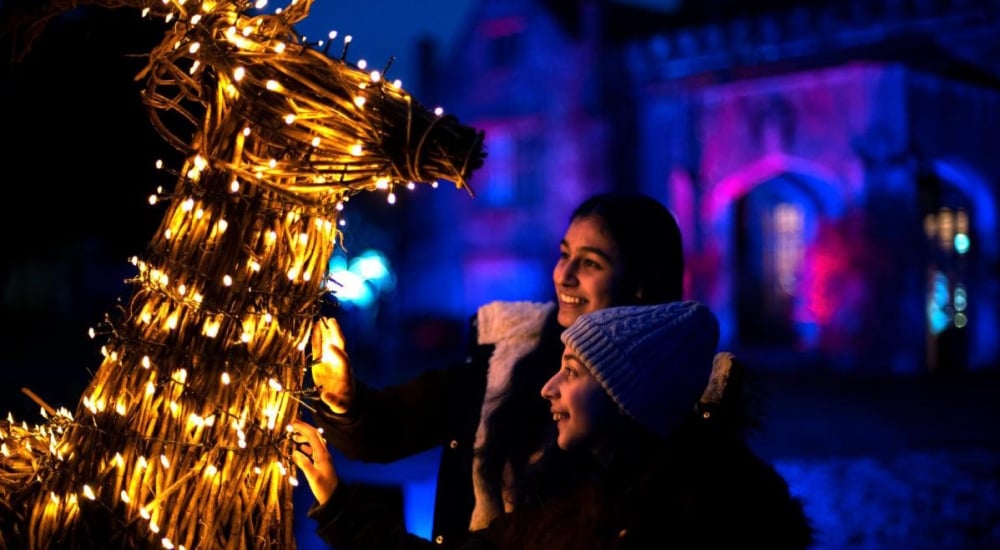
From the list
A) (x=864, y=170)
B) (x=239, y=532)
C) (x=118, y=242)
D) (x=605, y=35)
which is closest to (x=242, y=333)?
(x=239, y=532)

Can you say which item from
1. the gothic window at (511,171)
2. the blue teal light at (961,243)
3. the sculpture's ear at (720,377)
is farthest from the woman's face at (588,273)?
the gothic window at (511,171)

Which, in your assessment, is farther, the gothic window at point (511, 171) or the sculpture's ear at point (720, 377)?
the gothic window at point (511, 171)

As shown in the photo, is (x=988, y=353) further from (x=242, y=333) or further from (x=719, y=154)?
(x=242, y=333)

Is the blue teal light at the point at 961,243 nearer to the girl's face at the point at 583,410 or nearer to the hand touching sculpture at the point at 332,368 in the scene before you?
the hand touching sculpture at the point at 332,368

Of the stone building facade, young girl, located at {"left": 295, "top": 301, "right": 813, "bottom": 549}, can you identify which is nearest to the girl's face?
young girl, located at {"left": 295, "top": 301, "right": 813, "bottom": 549}

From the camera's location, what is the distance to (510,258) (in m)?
22.4

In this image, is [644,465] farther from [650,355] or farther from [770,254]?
[770,254]

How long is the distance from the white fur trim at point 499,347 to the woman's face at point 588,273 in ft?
0.40

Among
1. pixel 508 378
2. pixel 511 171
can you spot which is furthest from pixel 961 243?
pixel 508 378

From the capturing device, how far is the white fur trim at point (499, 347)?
2369mm

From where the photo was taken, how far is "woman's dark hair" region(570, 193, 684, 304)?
2.41 metres

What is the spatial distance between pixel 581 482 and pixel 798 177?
59.5 feet

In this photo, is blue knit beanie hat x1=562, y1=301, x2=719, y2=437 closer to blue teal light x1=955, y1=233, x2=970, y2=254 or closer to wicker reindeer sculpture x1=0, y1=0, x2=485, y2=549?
wicker reindeer sculpture x1=0, y1=0, x2=485, y2=549

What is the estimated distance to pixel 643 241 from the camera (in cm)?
241
